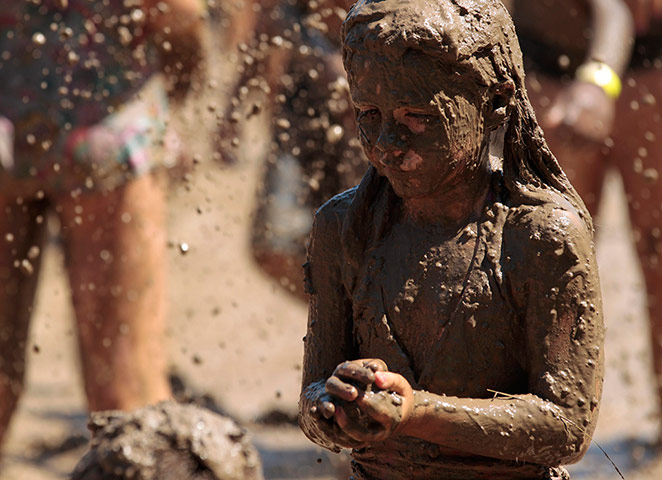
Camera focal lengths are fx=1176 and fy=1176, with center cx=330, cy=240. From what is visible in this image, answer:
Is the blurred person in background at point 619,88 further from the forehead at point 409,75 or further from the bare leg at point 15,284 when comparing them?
A: the forehead at point 409,75

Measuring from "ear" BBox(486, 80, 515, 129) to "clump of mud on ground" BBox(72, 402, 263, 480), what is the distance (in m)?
0.89

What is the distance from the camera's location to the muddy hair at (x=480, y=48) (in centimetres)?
207

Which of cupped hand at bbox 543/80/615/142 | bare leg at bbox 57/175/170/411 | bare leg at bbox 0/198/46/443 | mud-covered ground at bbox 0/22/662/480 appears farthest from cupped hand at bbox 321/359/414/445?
cupped hand at bbox 543/80/615/142

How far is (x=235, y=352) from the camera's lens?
7578 mm

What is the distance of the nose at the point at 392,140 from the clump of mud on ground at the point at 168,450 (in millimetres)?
767

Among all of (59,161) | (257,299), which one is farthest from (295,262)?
(257,299)

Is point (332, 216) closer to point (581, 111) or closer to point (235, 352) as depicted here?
point (581, 111)

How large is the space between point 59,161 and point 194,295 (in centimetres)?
448

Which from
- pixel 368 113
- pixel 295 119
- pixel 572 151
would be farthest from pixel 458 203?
pixel 295 119

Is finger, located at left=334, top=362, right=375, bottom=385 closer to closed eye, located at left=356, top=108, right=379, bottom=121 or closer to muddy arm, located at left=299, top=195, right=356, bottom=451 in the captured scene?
muddy arm, located at left=299, top=195, right=356, bottom=451

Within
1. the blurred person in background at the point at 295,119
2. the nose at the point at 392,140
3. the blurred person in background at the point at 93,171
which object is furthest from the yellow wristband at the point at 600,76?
the nose at the point at 392,140

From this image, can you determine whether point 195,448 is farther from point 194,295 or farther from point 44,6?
point 194,295

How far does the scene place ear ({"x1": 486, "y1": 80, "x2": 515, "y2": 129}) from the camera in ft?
7.09

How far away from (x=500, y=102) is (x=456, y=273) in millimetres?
328
